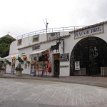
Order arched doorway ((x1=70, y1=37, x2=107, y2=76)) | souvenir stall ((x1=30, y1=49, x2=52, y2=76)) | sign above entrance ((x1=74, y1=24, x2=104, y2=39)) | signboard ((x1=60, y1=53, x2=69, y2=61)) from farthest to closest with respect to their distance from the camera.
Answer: souvenir stall ((x1=30, y1=49, x2=52, y2=76)) → signboard ((x1=60, y1=53, x2=69, y2=61)) → arched doorway ((x1=70, y1=37, x2=107, y2=76)) → sign above entrance ((x1=74, y1=24, x2=104, y2=39))

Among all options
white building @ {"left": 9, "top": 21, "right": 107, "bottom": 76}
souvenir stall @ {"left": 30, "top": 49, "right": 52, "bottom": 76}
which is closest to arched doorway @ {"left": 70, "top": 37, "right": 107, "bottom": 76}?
white building @ {"left": 9, "top": 21, "right": 107, "bottom": 76}

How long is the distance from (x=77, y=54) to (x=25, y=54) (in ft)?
37.8

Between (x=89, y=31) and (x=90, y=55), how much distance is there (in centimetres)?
217

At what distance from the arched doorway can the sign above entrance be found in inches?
18.4

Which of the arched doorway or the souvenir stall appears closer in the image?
the arched doorway

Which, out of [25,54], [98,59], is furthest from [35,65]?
[98,59]

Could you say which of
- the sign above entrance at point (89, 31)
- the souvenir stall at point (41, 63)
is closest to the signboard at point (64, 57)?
the sign above entrance at point (89, 31)

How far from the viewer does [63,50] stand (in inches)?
1136

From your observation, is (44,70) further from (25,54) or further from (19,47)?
(19,47)

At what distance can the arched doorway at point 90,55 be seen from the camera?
24.8 metres

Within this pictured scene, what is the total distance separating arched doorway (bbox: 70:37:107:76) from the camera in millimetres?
24812

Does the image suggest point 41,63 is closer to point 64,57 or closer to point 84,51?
point 64,57

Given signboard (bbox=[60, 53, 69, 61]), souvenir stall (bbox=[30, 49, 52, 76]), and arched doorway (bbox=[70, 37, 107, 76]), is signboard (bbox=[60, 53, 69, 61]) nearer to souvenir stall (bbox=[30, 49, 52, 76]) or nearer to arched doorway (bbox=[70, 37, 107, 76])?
arched doorway (bbox=[70, 37, 107, 76])

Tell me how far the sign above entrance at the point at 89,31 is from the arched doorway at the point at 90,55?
0.47 metres
